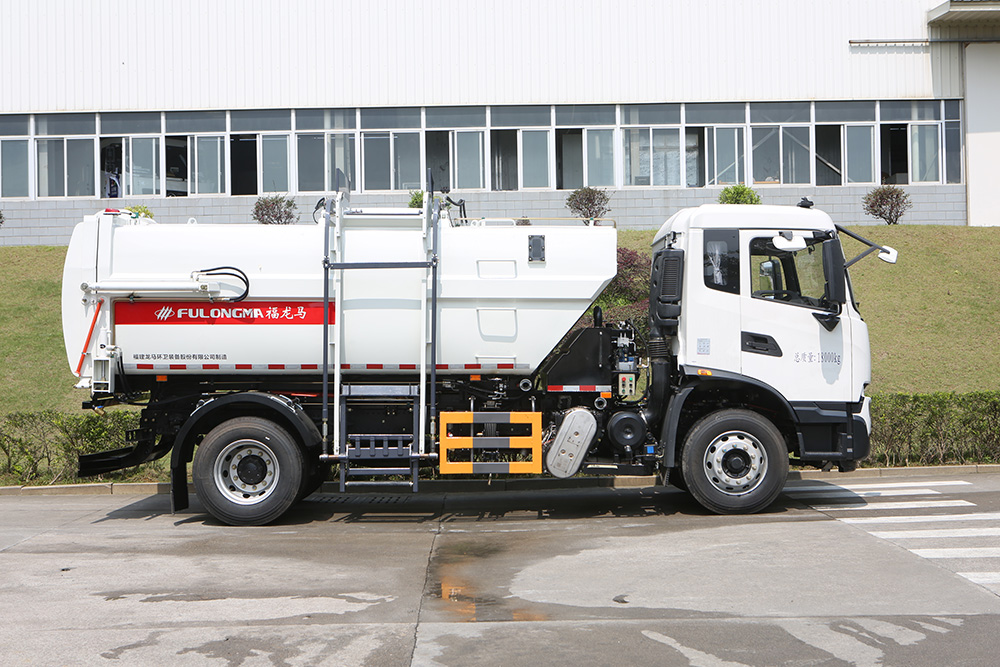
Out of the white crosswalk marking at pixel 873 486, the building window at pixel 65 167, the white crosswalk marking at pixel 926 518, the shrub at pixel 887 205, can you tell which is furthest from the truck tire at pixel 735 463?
the building window at pixel 65 167

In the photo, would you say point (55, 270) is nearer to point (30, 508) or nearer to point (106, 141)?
point (106, 141)

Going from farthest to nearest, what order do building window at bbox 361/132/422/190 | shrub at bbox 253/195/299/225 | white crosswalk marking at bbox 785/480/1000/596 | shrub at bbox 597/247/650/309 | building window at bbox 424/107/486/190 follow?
1. building window at bbox 361/132/422/190
2. building window at bbox 424/107/486/190
3. shrub at bbox 253/195/299/225
4. shrub at bbox 597/247/650/309
5. white crosswalk marking at bbox 785/480/1000/596

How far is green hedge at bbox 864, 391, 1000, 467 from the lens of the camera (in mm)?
12180

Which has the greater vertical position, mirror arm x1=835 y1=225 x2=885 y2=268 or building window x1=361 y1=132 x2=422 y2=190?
building window x1=361 y1=132 x2=422 y2=190

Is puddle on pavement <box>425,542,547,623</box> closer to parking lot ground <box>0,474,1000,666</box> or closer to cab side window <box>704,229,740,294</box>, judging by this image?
parking lot ground <box>0,474,1000,666</box>

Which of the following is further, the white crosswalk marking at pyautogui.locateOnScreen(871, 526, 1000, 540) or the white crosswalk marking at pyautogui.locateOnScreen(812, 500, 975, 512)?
the white crosswalk marking at pyautogui.locateOnScreen(812, 500, 975, 512)

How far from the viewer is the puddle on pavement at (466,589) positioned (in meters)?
6.21

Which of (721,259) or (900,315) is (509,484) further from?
(900,315)

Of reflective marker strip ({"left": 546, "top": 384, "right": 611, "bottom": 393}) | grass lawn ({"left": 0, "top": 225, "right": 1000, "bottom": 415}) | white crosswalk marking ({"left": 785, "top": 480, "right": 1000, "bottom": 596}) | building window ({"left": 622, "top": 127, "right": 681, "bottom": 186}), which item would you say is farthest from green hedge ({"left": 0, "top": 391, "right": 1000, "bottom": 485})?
building window ({"left": 622, "top": 127, "right": 681, "bottom": 186})

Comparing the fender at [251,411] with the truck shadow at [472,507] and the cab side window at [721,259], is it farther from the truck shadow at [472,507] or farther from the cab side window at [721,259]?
the cab side window at [721,259]

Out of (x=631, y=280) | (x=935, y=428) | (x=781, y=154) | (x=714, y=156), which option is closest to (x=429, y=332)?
(x=935, y=428)

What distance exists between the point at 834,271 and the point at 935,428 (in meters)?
4.08

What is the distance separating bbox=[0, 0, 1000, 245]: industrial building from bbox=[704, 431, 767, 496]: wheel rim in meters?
19.4

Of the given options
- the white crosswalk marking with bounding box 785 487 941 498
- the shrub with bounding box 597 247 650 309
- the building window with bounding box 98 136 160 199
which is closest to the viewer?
the white crosswalk marking with bounding box 785 487 941 498
